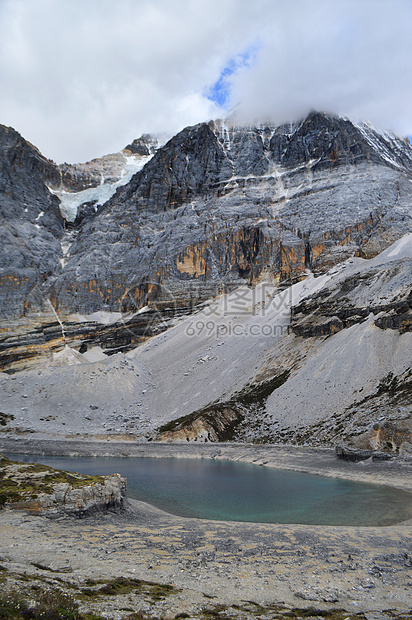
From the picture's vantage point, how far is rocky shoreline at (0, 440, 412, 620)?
12172 millimetres

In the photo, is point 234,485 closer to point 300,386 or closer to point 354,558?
point 354,558

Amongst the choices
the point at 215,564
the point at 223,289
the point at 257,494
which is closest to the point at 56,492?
the point at 215,564

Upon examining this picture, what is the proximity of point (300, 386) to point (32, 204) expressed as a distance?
16149 cm

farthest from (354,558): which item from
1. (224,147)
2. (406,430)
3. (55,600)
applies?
(224,147)

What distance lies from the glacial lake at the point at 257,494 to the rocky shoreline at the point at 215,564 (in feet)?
11.2

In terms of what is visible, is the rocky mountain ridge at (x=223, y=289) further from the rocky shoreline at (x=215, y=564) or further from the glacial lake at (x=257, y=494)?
the rocky shoreline at (x=215, y=564)

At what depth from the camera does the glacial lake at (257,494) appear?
96.5 feet

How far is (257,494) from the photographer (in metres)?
37.2

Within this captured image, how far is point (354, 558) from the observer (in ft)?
61.4

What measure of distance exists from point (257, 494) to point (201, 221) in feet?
440

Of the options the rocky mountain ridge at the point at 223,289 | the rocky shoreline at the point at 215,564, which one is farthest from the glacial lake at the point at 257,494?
the rocky mountain ridge at the point at 223,289

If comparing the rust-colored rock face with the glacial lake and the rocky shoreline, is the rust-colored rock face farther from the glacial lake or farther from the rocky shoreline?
the rocky shoreline

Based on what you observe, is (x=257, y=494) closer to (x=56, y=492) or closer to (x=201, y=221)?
(x=56, y=492)

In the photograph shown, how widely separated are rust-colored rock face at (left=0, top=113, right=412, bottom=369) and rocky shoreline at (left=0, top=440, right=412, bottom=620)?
4261 inches
